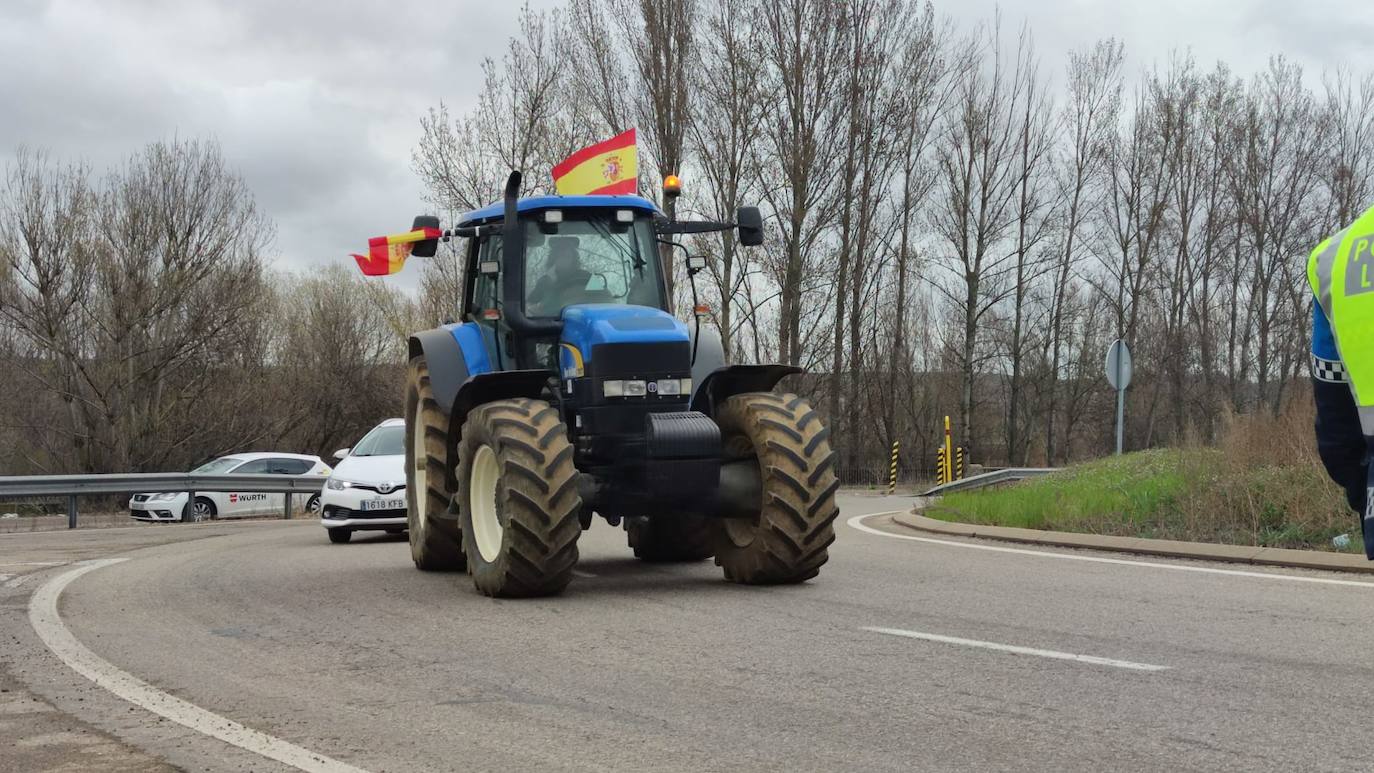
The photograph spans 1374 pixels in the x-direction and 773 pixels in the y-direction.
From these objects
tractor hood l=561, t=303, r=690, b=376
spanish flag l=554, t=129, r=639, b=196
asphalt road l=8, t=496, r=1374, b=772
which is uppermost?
spanish flag l=554, t=129, r=639, b=196

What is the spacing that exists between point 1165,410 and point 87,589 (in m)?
53.8

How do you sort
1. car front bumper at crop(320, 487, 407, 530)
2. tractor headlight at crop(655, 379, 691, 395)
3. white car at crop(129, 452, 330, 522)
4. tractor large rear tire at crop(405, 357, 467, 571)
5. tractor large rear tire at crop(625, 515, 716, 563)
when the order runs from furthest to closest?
white car at crop(129, 452, 330, 522)
car front bumper at crop(320, 487, 407, 530)
tractor large rear tire at crop(625, 515, 716, 563)
tractor large rear tire at crop(405, 357, 467, 571)
tractor headlight at crop(655, 379, 691, 395)

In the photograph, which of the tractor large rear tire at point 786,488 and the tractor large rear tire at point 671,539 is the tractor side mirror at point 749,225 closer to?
the tractor large rear tire at point 786,488

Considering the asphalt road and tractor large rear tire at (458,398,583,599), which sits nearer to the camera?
the asphalt road

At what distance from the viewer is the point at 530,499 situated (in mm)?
8719

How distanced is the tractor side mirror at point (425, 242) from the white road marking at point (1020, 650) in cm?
557

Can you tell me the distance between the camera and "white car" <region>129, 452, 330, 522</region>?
26750 mm

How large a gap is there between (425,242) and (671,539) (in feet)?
10.8

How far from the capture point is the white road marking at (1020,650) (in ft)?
20.6

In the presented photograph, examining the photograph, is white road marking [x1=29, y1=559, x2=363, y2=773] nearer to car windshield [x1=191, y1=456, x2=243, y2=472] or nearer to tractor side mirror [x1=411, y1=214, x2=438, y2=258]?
tractor side mirror [x1=411, y1=214, x2=438, y2=258]

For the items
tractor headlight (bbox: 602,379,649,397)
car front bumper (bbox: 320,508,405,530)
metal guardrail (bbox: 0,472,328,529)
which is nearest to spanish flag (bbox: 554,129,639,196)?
tractor headlight (bbox: 602,379,649,397)

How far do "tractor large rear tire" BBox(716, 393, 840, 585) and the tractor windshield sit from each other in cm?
135

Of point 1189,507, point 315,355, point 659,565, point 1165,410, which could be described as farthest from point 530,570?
point 1165,410

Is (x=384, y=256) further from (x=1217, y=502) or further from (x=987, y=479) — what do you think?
(x=987, y=479)
